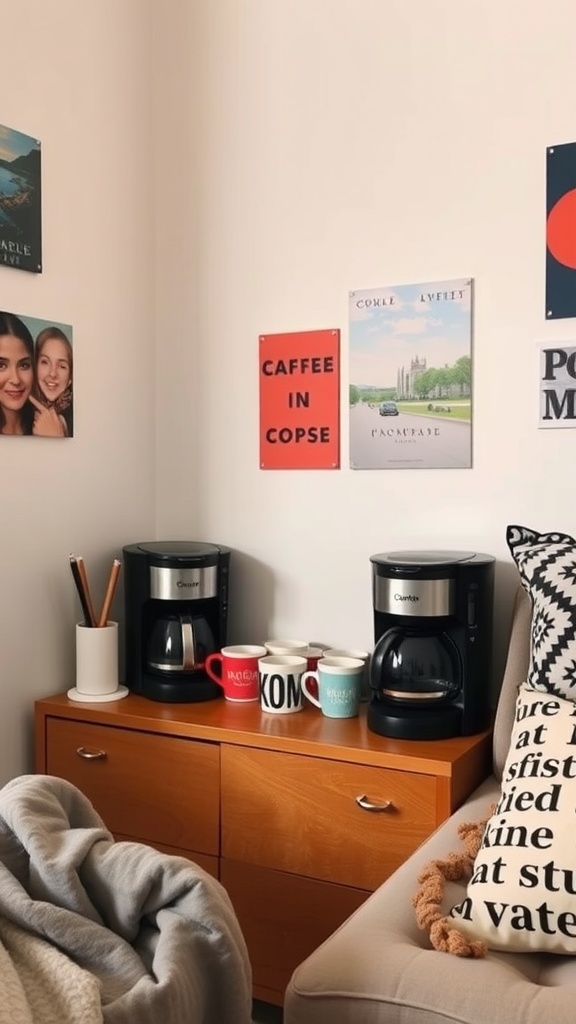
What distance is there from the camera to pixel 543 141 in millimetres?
1871

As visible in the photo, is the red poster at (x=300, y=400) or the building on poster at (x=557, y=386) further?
the red poster at (x=300, y=400)

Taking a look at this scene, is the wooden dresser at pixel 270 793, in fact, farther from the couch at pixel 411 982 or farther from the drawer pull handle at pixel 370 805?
the couch at pixel 411 982

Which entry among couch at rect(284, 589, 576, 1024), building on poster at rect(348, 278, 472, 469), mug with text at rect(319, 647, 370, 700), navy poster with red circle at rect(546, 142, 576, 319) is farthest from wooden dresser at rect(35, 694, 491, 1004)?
navy poster with red circle at rect(546, 142, 576, 319)

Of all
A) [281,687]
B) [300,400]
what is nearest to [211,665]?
[281,687]

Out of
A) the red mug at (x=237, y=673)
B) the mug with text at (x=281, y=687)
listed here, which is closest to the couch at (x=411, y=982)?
the mug with text at (x=281, y=687)

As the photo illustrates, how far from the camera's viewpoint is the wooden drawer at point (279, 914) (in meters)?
1.71

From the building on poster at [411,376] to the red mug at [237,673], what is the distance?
1.63 feet

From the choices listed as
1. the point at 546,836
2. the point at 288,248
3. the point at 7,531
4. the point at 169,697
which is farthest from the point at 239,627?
the point at 546,836

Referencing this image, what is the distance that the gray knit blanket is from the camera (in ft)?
3.00

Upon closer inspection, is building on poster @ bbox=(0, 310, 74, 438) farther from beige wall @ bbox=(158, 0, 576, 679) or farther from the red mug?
the red mug

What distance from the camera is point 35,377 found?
199 centimetres

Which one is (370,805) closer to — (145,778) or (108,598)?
(145,778)

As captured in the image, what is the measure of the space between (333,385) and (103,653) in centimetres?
Result: 78

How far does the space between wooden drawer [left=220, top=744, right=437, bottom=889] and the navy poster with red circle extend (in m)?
0.96
